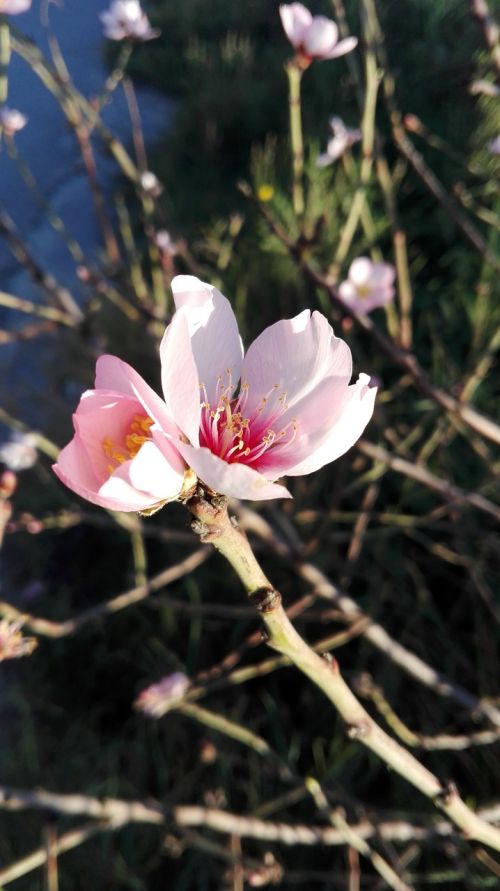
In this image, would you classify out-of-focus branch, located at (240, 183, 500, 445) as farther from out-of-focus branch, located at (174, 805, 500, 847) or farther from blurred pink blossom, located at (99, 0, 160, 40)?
blurred pink blossom, located at (99, 0, 160, 40)

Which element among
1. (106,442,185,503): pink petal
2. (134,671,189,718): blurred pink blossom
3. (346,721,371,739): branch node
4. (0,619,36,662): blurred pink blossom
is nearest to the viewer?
(106,442,185,503): pink petal

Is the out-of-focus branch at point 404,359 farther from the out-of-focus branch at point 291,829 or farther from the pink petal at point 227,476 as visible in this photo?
the pink petal at point 227,476

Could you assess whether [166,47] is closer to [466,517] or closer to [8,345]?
[8,345]

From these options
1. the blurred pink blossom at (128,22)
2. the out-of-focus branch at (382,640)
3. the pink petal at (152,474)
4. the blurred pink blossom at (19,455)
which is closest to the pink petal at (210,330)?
the pink petal at (152,474)

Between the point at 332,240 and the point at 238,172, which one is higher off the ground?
the point at 238,172

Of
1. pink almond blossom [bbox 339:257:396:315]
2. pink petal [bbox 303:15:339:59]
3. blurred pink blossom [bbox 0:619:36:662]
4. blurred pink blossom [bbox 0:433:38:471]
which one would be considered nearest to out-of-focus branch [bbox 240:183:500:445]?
pink petal [bbox 303:15:339:59]

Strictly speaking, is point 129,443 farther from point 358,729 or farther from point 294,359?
point 358,729

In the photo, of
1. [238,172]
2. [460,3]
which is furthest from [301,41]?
[460,3]
